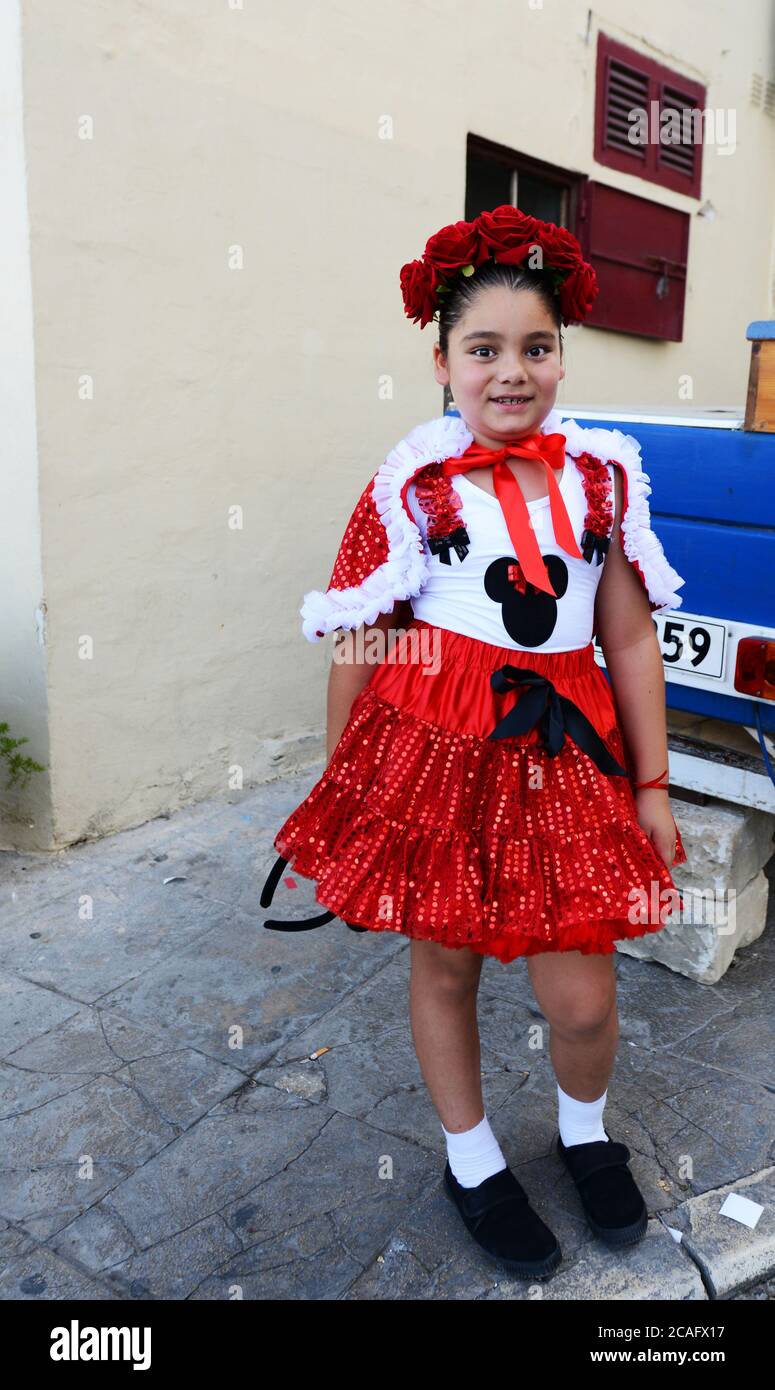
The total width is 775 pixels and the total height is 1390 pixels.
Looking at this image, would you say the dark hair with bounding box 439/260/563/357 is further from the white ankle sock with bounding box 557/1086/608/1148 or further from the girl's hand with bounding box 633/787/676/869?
the white ankle sock with bounding box 557/1086/608/1148

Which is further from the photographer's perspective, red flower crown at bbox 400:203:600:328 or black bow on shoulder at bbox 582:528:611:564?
black bow on shoulder at bbox 582:528:611:564

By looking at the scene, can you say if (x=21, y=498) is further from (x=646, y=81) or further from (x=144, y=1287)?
(x=646, y=81)

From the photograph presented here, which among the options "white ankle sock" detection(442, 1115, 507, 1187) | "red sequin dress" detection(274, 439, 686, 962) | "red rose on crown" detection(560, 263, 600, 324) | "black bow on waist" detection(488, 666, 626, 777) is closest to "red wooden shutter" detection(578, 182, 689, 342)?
"red rose on crown" detection(560, 263, 600, 324)

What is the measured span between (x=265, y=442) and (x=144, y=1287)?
2.74m

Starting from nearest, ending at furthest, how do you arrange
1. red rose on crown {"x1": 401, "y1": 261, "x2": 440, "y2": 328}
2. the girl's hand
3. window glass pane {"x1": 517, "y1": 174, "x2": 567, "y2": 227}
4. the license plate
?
red rose on crown {"x1": 401, "y1": 261, "x2": 440, "y2": 328}
the girl's hand
the license plate
window glass pane {"x1": 517, "y1": 174, "x2": 567, "y2": 227}

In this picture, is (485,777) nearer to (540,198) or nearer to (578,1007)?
(578,1007)

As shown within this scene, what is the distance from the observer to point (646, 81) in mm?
5406

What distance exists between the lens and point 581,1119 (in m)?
1.96

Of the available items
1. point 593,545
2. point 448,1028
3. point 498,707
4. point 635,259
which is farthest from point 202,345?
point 635,259

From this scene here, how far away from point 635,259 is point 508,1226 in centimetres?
500

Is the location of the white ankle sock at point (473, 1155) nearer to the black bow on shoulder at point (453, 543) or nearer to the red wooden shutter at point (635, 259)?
the black bow on shoulder at point (453, 543)

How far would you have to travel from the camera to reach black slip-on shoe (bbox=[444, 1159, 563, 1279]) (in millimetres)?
1783

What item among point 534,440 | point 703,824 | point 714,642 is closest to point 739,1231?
point 703,824


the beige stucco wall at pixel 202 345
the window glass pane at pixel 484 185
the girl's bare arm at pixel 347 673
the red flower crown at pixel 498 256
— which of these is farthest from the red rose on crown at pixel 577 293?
the window glass pane at pixel 484 185
